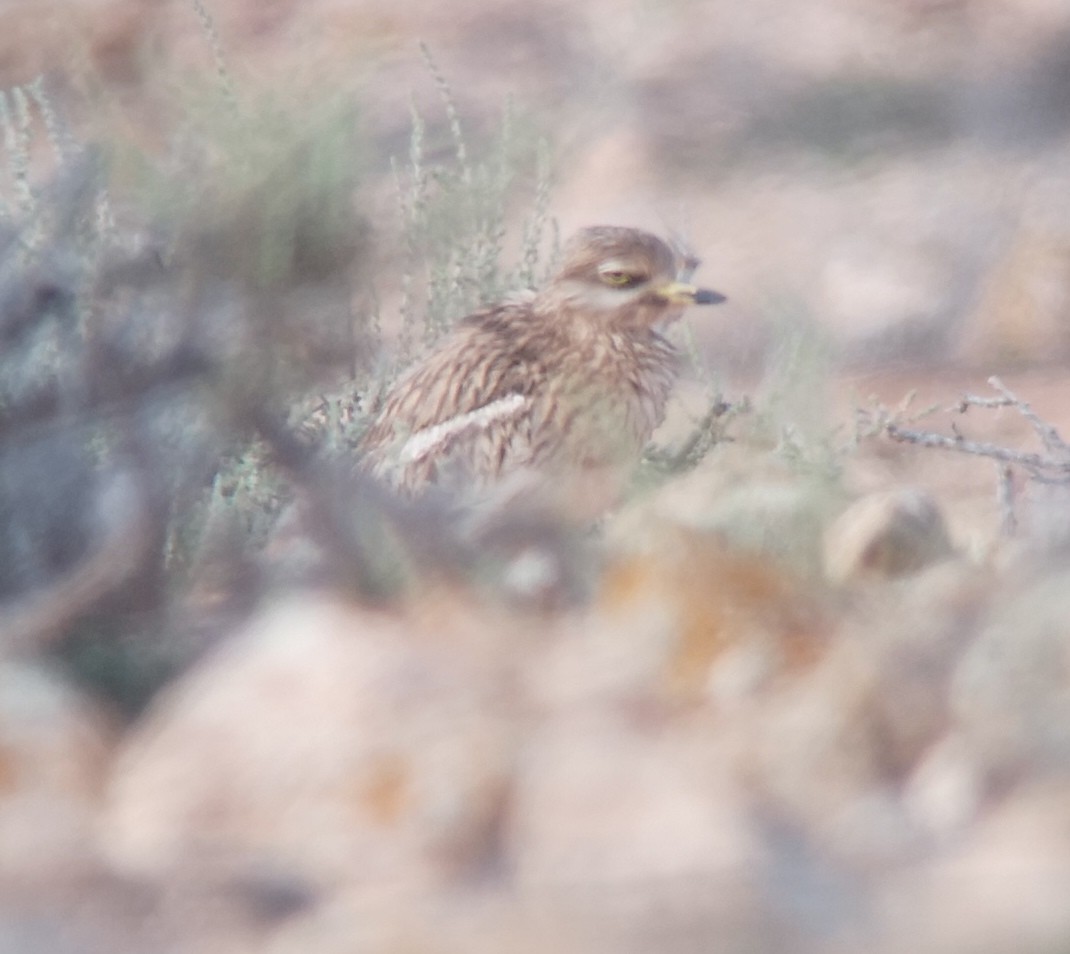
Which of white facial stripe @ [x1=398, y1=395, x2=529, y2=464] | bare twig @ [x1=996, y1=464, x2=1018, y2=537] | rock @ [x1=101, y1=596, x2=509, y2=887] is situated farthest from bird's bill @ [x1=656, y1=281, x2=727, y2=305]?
rock @ [x1=101, y1=596, x2=509, y2=887]

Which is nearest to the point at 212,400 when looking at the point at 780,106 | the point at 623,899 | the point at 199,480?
the point at 199,480

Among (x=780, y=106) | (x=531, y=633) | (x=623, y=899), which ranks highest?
(x=780, y=106)

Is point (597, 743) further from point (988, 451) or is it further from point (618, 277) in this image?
point (618, 277)

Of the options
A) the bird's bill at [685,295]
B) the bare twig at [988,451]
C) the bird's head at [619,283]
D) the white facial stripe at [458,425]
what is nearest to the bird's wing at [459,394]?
the white facial stripe at [458,425]

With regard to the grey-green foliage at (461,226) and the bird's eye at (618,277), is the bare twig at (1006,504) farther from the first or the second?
the grey-green foliage at (461,226)

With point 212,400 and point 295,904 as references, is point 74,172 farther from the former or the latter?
point 295,904

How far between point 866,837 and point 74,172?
1972mm

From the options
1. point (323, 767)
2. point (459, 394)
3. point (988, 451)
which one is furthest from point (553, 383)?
point (323, 767)

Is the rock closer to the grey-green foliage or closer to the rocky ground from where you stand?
the rocky ground

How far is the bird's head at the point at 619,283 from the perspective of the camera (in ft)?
12.1

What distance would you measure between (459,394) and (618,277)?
1.41 feet

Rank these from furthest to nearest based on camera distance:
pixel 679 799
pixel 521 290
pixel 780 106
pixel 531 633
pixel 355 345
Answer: pixel 780 106 < pixel 521 290 < pixel 355 345 < pixel 531 633 < pixel 679 799

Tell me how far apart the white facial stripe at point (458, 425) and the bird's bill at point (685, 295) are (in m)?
0.39

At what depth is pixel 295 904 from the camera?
1.63 meters
